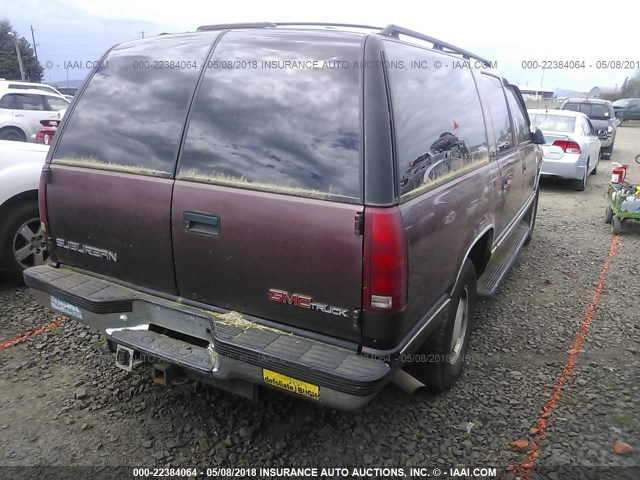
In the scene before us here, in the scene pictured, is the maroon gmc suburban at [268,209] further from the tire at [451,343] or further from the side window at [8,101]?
the side window at [8,101]

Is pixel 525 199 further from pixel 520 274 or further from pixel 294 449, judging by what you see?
pixel 294 449

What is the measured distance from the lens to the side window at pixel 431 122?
2223mm

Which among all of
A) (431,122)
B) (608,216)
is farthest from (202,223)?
Result: (608,216)

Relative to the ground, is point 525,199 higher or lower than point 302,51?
lower

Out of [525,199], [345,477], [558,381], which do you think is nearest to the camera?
[345,477]

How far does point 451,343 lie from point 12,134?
13755 millimetres

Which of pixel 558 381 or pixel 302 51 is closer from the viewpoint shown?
pixel 302 51

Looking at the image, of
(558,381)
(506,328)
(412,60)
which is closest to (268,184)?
(412,60)

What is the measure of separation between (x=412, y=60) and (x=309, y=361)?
1606 mm

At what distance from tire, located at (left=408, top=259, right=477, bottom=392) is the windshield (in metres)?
7.95

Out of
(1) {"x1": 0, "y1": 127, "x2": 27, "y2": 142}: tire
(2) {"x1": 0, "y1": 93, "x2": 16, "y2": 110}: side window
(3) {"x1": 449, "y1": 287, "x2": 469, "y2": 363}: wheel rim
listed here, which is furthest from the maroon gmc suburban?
(2) {"x1": 0, "y1": 93, "x2": 16, "y2": 110}: side window

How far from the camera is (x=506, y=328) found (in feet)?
13.2

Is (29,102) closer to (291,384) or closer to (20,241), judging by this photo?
(20,241)

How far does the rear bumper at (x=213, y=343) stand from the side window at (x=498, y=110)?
8.21ft
